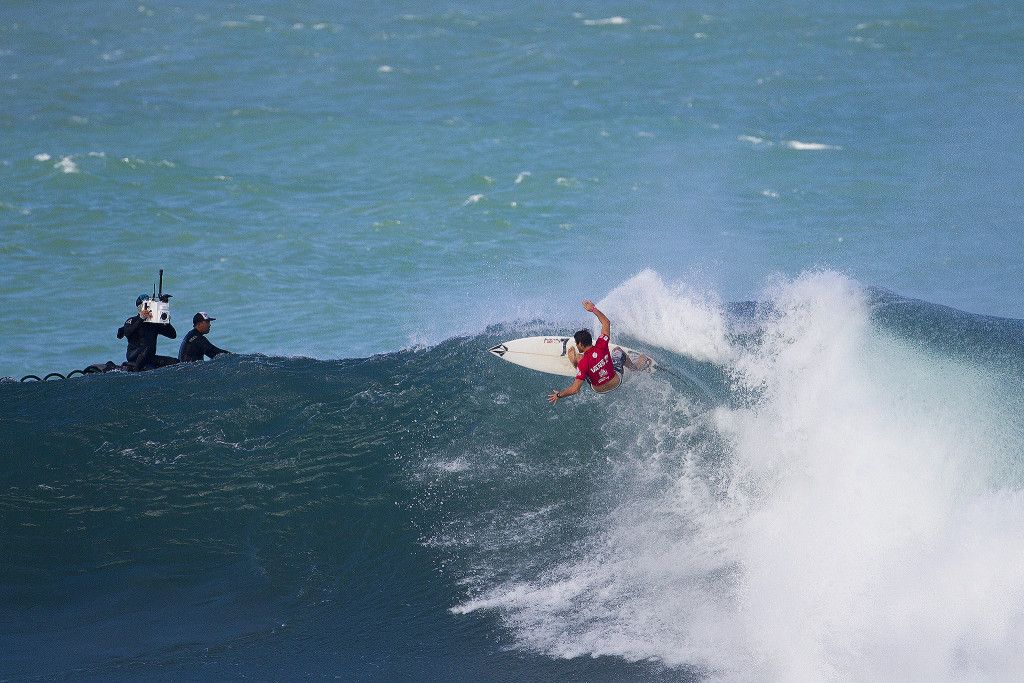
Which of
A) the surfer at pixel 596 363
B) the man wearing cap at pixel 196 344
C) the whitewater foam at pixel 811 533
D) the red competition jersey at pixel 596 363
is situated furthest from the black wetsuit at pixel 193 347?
the whitewater foam at pixel 811 533

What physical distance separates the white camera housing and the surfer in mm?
5520

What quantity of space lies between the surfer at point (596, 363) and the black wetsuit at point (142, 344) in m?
5.52

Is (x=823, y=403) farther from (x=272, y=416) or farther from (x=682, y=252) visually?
(x=682, y=252)

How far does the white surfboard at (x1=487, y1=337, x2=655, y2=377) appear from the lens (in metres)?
13.8

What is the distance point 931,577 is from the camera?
10.8m

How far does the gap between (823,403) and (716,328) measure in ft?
6.85

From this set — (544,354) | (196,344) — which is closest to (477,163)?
(196,344)

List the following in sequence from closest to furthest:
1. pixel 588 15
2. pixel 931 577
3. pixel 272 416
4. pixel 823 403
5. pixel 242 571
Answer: pixel 931 577
pixel 242 571
pixel 823 403
pixel 272 416
pixel 588 15

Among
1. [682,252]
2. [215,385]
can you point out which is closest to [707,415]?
[215,385]

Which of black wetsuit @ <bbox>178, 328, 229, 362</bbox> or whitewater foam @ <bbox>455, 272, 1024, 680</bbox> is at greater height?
black wetsuit @ <bbox>178, 328, 229, 362</bbox>

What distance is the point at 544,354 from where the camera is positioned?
13.9m

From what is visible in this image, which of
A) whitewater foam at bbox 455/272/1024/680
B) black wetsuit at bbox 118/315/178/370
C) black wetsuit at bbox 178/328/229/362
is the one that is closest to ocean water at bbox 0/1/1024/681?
whitewater foam at bbox 455/272/1024/680

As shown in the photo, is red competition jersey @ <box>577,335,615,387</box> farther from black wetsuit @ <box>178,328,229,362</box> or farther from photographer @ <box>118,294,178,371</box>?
photographer @ <box>118,294,178,371</box>

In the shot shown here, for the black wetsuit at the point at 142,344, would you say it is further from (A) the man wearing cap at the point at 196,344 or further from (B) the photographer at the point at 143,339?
(A) the man wearing cap at the point at 196,344
